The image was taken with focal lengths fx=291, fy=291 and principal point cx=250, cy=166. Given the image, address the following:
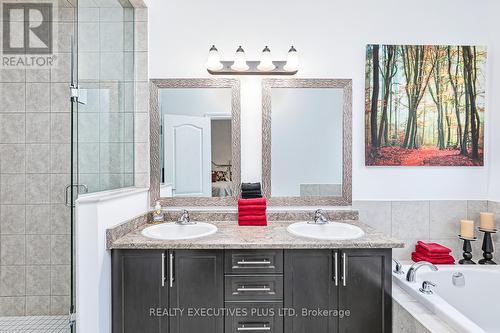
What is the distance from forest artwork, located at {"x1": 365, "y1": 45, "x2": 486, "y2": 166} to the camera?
2.27m

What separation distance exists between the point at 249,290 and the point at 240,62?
157 centimetres

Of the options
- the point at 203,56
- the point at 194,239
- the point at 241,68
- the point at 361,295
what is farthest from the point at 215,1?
the point at 361,295

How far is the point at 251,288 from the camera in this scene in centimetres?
170

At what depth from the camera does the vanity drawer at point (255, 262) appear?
1.70 meters

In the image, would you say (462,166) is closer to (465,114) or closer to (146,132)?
(465,114)

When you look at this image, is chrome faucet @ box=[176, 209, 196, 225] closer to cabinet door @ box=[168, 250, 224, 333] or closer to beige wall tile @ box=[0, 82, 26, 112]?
cabinet door @ box=[168, 250, 224, 333]

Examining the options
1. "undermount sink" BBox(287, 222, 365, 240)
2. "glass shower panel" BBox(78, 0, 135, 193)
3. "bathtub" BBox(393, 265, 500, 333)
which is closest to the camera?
"glass shower panel" BBox(78, 0, 135, 193)

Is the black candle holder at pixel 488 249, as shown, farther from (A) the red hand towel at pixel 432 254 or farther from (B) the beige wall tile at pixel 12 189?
(B) the beige wall tile at pixel 12 189

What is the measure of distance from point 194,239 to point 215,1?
182 centimetres

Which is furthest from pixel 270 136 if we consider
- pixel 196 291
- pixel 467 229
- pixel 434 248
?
pixel 467 229

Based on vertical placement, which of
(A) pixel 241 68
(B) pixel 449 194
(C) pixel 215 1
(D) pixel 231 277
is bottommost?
(D) pixel 231 277

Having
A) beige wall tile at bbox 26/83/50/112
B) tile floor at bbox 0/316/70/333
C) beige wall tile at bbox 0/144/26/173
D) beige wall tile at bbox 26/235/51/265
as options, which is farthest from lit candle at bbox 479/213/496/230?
beige wall tile at bbox 0/144/26/173

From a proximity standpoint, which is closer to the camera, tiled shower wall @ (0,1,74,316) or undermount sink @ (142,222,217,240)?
undermount sink @ (142,222,217,240)

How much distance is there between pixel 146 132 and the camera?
2264 mm
